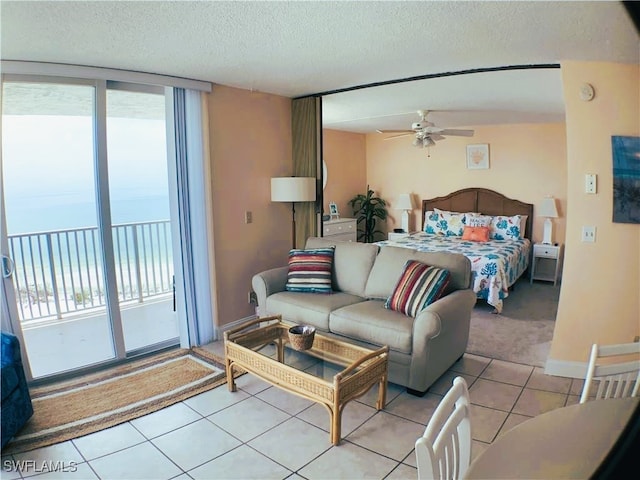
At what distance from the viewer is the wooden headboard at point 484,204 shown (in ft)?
18.2

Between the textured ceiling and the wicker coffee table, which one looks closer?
the textured ceiling

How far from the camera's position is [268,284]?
3.39m

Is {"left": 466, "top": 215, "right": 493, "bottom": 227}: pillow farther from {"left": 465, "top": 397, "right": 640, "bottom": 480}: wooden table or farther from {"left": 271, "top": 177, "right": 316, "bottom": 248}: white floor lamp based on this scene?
{"left": 465, "top": 397, "right": 640, "bottom": 480}: wooden table

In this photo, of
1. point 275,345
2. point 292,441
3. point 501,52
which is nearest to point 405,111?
point 501,52

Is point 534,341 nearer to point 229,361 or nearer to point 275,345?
point 275,345

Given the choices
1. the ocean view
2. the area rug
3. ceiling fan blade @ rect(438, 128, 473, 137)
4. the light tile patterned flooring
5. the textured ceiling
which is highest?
the textured ceiling

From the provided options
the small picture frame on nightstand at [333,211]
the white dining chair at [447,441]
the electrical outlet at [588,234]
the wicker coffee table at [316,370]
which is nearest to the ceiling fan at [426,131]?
the small picture frame on nightstand at [333,211]

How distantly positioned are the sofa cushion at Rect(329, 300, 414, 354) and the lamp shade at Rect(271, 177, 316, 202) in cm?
131

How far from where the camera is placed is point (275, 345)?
9.37 ft

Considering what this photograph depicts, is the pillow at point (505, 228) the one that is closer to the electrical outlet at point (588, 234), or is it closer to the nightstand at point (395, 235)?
the nightstand at point (395, 235)

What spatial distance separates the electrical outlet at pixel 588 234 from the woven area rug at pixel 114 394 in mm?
2688

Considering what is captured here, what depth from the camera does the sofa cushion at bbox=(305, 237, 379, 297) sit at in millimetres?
3346

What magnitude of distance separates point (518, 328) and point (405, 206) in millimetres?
2968

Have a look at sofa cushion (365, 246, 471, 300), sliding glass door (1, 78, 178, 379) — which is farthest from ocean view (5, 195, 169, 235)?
sofa cushion (365, 246, 471, 300)
